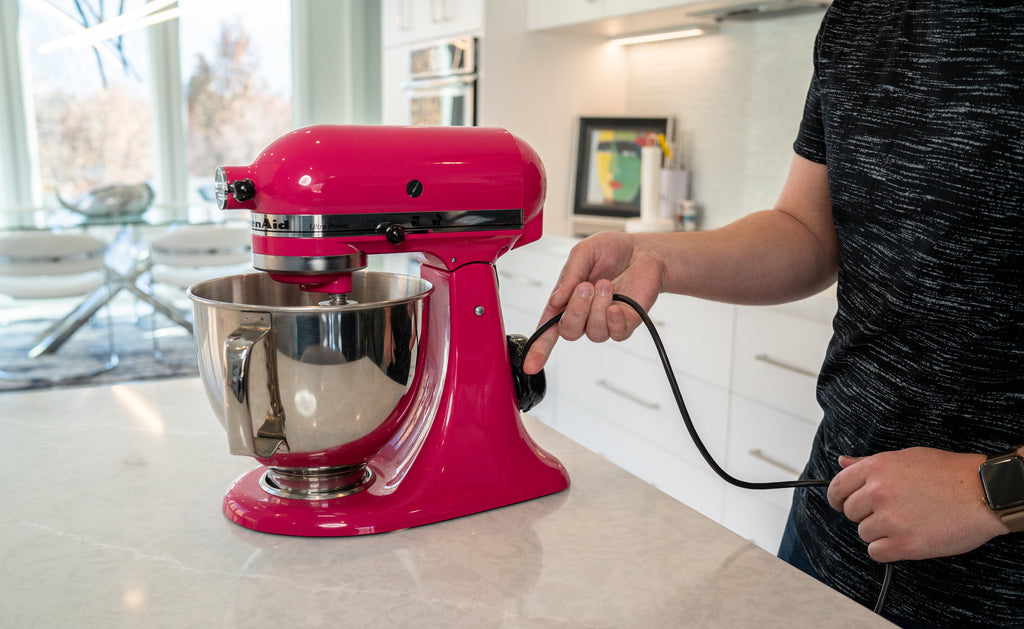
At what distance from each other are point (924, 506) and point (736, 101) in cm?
219

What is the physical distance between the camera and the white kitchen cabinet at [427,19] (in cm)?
A: 308

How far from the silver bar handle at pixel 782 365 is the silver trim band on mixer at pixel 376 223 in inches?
47.8

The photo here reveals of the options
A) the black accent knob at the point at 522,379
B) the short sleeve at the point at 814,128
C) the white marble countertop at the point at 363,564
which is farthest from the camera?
the short sleeve at the point at 814,128

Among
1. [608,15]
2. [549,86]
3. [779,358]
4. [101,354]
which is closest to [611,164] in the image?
[549,86]

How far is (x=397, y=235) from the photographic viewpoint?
2.41 ft

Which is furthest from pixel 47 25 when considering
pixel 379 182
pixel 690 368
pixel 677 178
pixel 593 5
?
pixel 379 182

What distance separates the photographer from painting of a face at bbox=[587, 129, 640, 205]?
9.95 ft

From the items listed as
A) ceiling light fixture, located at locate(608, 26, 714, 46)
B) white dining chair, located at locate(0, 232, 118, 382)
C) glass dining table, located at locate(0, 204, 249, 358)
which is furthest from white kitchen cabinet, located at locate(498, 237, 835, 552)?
white dining chair, located at locate(0, 232, 118, 382)

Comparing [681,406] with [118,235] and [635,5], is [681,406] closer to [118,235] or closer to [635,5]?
[635,5]

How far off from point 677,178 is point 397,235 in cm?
225

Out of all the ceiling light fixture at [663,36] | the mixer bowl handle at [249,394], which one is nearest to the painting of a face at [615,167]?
the ceiling light fixture at [663,36]

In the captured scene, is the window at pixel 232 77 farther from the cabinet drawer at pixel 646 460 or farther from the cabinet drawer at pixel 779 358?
the cabinet drawer at pixel 779 358

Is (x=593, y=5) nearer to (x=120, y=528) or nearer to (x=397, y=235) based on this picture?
(x=397, y=235)

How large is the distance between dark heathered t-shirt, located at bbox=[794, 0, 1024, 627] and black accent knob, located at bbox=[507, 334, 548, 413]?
33 centimetres
